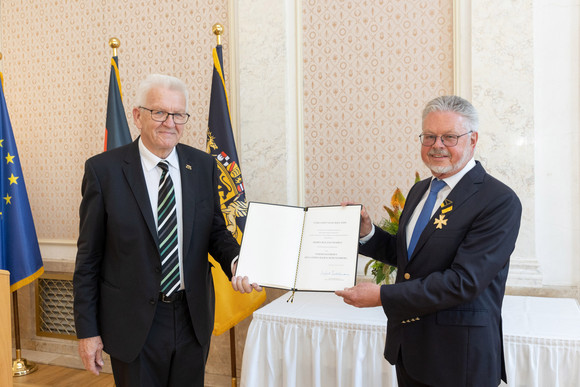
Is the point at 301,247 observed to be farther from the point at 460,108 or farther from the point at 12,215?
the point at 12,215

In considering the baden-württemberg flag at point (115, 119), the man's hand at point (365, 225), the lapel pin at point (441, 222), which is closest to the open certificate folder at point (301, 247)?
the man's hand at point (365, 225)

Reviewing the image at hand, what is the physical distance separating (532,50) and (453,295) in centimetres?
220

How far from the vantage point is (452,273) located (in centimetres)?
160

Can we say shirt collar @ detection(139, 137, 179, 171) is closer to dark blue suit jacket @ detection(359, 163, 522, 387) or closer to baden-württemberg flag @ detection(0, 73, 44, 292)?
dark blue suit jacket @ detection(359, 163, 522, 387)

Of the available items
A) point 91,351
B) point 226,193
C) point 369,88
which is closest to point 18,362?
point 226,193

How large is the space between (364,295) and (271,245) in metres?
0.47

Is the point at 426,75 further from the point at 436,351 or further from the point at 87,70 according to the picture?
the point at 87,70

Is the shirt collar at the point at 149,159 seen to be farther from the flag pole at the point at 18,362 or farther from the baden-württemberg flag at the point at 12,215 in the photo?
the flag pole at the point at 18,362

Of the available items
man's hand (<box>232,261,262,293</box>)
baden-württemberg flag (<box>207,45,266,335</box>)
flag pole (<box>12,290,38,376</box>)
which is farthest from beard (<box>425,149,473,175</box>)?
flag pole (<box>12,290,38,376</box>)

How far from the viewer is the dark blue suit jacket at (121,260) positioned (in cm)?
188

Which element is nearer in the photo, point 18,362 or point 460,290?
point 460,290

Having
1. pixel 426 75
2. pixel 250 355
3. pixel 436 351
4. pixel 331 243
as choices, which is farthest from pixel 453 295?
pixel 426 75

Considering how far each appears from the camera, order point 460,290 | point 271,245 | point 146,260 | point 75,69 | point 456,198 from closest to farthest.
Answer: point 460,290 → point 456,198 → point 146,260 → point 271,245 → point 75,69

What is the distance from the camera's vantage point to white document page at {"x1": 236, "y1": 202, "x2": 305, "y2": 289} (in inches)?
76.9
